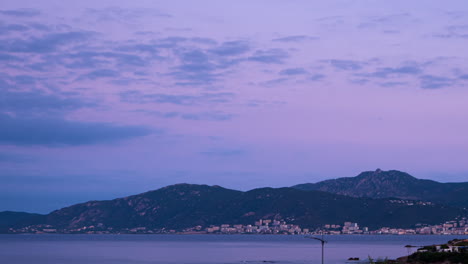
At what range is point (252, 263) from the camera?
131 meters

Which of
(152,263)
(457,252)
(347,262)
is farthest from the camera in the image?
(152,263)

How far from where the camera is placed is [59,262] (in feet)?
457

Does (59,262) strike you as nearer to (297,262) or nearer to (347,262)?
(297,262)

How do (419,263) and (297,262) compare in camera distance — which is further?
(297,262)

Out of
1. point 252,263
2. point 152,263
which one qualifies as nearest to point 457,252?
point 252,263

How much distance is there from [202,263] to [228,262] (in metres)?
5.17

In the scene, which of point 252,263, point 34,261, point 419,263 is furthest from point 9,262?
point 419,263

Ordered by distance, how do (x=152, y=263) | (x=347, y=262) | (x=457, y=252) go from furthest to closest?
(x=152, y=263)
(x=347, y=262)
(x=457, y=252)

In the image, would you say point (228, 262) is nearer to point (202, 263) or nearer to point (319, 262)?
point (202, 263)

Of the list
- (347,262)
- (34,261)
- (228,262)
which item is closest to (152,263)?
(228,262)

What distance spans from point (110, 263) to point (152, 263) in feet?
26.3

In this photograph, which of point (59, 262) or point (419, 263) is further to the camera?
point (59, 262)

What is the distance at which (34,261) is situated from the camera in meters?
142

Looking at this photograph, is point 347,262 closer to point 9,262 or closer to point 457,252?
point 457,252
